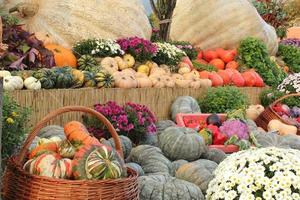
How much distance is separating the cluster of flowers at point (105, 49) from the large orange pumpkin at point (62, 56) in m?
0.30

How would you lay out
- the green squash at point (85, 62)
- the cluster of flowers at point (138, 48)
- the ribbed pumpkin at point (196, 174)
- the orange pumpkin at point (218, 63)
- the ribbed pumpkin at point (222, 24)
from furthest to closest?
the ribbed pumpkin at point (222, 24)
the orange pumpkin at point (218, 63)
the cluster of flowers at point (138, 48)
the green squash at point (85, 62)
the ribbed pumpkin at point (196, 174)

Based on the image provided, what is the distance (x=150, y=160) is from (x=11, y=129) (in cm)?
150

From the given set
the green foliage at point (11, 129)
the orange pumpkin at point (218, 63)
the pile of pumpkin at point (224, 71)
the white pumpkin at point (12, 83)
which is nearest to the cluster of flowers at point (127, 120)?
the white pumpkin at point (12, 83)

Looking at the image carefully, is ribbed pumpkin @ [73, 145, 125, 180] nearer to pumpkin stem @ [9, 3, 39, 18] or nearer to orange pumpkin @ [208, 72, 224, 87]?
orange pumpkin @ [208, 72, 224, 87]

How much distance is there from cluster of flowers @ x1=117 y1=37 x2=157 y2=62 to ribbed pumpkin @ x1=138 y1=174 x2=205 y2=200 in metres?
3.70

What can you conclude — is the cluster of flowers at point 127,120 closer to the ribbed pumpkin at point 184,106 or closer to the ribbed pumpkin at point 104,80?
the ribbed pumpkin at point 104,80

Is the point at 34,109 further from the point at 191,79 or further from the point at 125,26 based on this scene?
the point at 125,26

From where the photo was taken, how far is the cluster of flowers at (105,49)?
7652 mm

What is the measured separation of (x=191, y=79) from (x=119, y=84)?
1.36m

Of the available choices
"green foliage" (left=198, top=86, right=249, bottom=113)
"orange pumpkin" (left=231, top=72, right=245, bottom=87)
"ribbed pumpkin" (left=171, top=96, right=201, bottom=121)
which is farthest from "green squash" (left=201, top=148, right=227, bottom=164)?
"orange pumpkin" (left=231, top=72, right=245, bottom=87)

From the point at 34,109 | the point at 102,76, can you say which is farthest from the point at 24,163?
the point at 102,76

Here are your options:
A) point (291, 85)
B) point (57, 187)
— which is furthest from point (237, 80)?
point (57, 187)

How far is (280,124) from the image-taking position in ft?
23.2

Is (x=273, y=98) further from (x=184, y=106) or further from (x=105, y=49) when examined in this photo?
(x=105, y=49)
